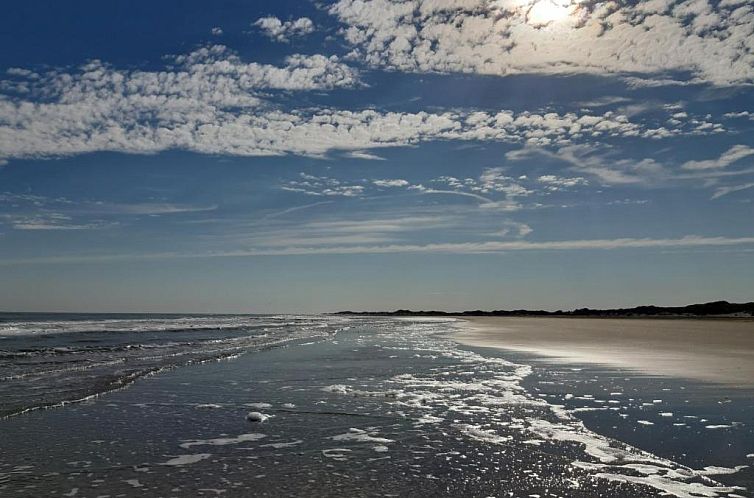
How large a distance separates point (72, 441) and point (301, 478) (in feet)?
12.7

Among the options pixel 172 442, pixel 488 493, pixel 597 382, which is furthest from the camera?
pixel 597 382

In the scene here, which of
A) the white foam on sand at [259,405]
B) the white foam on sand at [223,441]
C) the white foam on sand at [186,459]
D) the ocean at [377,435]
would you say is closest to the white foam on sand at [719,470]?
the ocean at [377,435]

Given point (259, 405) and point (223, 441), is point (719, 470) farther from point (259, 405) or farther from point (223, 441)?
point (259, 405)

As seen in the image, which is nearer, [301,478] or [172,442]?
[301,478]

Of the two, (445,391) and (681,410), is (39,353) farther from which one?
(681,410)

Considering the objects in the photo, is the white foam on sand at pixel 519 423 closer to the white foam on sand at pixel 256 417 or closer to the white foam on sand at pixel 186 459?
the white foam on sand at pixel 186 459

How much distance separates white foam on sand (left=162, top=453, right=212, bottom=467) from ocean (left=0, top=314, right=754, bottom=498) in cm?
2

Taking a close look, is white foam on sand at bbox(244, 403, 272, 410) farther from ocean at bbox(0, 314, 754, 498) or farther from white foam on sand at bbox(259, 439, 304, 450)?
white foam on sand at bbox(259, 439, 304, 450)

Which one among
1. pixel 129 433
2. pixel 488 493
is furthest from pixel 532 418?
pixel 129 433

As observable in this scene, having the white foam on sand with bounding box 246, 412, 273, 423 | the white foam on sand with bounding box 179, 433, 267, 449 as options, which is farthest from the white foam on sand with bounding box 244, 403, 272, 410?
the white foam on sand with bounding box 179, 433, 267, 449

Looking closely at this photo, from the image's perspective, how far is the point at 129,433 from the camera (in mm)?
8672

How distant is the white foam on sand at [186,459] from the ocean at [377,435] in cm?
2

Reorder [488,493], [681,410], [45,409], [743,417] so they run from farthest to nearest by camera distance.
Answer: [45,409] → [681,410] → [743,417] → [488,493]

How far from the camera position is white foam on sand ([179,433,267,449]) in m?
8.00
